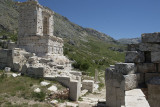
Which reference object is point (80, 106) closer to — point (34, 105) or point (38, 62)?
point (34, 105)

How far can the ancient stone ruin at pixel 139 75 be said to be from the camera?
18.6 ft

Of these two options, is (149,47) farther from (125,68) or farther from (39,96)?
(39,96)

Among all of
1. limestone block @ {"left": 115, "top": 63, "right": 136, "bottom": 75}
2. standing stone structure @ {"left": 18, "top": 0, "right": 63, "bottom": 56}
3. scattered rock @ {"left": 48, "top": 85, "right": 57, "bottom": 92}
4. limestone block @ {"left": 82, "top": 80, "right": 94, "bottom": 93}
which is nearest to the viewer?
limestone block @ {"left": 115, "top": 63, "right": 136, "bottom": 75}

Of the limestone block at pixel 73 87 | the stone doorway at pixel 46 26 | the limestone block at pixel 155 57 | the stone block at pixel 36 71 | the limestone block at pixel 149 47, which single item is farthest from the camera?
the stone doorway at pixel 46 26

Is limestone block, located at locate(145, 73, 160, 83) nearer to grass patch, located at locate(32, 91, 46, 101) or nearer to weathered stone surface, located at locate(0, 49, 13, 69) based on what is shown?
grass patch, located at locate(32, 91, 46, 101)

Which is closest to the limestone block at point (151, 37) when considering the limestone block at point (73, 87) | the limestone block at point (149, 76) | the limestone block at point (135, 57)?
the limestone block at point (135, 57)

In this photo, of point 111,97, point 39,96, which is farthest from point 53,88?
point 111,97

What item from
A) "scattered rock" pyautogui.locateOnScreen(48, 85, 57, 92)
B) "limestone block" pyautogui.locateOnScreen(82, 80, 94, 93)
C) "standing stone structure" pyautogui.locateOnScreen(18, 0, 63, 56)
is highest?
"standing stone structure" pyautogui.locateOnScreen(18, 0, 63, 56)

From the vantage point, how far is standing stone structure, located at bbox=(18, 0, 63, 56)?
1369cm

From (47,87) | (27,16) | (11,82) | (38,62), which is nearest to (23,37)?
(27,16)

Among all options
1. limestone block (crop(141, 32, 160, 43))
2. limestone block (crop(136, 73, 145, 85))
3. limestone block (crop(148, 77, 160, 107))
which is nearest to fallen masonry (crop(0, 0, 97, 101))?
limestone block (crop(136, 73, 145, 85))

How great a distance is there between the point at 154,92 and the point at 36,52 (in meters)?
10.8

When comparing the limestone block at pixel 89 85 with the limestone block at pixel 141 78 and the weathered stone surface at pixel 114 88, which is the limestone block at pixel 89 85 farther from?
the limestone block at pixel 141 78

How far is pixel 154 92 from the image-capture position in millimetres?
5758
